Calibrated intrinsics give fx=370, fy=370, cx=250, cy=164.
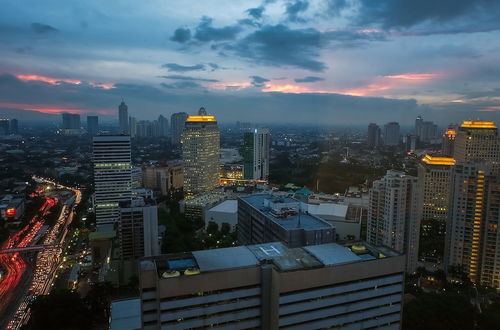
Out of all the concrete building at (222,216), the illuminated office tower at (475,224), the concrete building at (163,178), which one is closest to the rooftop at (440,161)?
the illuminated office tower at (475,224)

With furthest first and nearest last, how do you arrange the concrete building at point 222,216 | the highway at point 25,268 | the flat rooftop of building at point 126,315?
1. the concrete building at point 222,216
2. the highway at point 25,268
3. the flat rooftop of building at point 126,315

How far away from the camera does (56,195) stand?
28891 millimetres

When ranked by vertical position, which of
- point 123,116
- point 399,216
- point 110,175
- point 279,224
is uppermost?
point 123,116

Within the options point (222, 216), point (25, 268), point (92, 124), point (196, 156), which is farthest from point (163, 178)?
point (92, 124)

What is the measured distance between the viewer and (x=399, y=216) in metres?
13.7

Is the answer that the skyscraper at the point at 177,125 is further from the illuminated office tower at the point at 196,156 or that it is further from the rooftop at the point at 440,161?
the rooftop at the point at 440,161

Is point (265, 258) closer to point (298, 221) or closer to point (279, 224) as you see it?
point (279, 224)

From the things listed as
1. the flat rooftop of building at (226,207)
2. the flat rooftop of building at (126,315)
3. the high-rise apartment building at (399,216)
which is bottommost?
the flat rooftop of building at (126,315)

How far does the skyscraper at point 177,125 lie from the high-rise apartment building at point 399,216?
2060 inches

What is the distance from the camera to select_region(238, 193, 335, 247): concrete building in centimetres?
1139

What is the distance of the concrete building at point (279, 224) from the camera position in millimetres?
11391

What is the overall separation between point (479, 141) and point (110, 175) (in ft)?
79.7

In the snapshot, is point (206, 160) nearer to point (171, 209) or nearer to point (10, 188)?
point (171, 209)

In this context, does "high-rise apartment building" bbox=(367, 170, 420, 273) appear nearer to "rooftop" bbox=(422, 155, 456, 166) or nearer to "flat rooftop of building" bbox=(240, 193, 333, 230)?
"flat rooftop of building" bbox=(240, 193, 333, 230)
